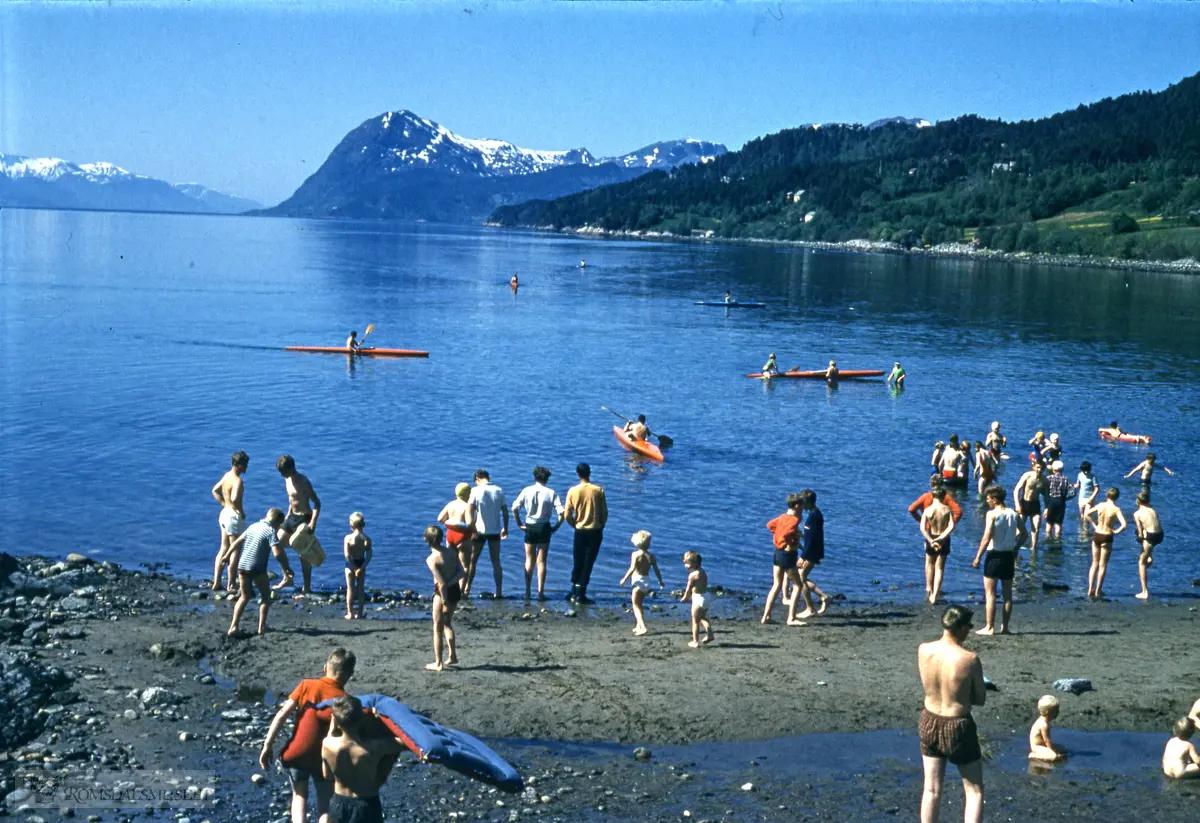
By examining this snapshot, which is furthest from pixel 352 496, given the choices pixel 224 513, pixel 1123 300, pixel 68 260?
pixel 68 260

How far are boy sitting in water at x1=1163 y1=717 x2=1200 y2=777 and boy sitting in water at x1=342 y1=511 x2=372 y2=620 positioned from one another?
10.6 m

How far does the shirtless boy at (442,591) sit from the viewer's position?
1487cm

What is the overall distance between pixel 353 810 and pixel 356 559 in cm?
866

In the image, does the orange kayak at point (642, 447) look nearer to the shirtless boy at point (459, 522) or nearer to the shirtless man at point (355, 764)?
the shirtless boy at point (459, 522)

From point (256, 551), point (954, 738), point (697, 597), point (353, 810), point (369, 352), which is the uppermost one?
point (954, 738)

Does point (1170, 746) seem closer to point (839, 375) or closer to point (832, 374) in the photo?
point (832, 374)

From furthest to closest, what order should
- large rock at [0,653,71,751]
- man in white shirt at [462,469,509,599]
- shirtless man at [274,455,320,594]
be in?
1. man in white shirt at [462,469,509,599]
2. shirtless man at [274,455,320,594]
3. large rock at [0,653,71,751]

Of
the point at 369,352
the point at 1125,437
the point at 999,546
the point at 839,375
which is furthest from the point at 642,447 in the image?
the point at 369,352

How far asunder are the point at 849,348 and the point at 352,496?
4608 centimetres

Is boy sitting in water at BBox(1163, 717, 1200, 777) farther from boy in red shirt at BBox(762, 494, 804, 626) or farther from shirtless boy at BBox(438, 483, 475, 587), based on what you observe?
shirtless boy at BBox(438, 483, 475, 587)

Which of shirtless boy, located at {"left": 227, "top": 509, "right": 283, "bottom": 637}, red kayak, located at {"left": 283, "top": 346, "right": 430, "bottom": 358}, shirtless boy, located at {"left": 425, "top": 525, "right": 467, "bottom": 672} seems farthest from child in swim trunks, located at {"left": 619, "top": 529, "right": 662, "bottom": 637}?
red kayak, located at {"left": 283, "top": 346, "right": 430, "bottom": 358}

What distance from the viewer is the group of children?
12352mm

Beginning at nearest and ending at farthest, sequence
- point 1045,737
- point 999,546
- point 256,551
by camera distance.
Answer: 1. point 1045,737
2. point 256,551
3. point 999,546

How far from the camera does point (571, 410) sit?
46.5 metres
